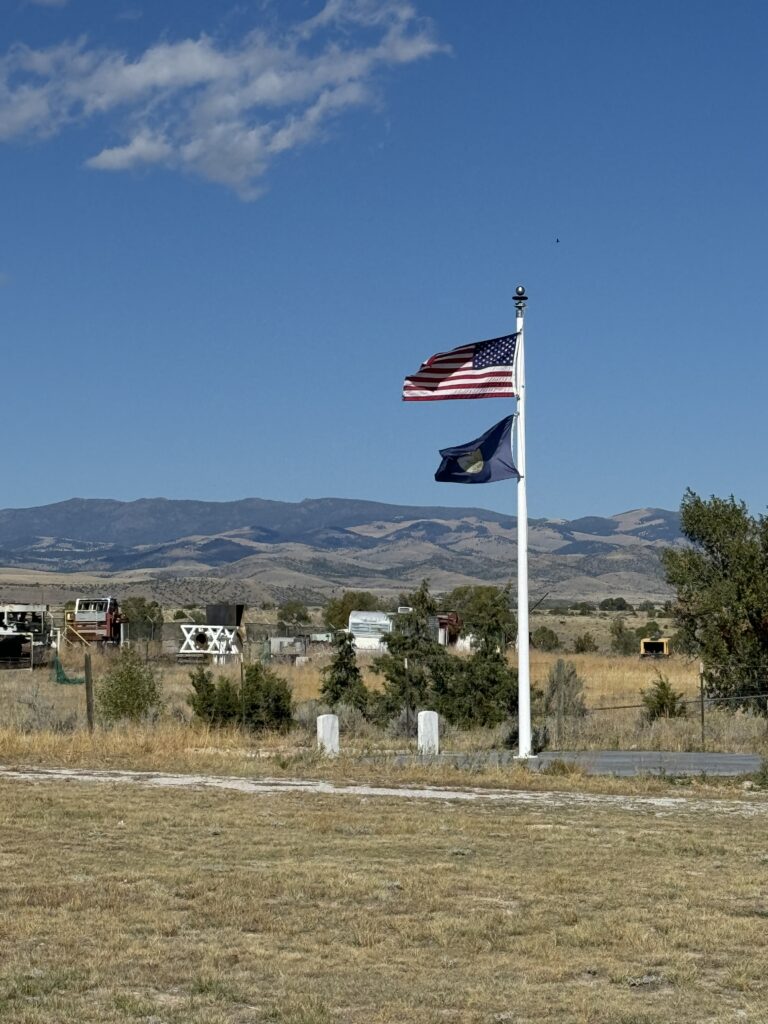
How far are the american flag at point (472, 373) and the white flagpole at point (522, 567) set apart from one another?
201 millimetres

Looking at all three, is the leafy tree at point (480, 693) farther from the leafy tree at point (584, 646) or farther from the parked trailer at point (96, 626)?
the leafy tree at point (584, 646)

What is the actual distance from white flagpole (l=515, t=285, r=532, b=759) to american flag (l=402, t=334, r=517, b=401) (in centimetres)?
20

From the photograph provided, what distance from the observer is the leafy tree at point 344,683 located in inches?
1284

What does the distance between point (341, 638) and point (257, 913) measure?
76.8ft

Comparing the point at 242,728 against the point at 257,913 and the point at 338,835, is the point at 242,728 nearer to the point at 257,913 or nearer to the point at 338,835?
the point at 338,835

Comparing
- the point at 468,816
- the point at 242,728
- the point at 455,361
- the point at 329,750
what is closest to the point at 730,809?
the point at 468,816

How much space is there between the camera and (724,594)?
2948 cm

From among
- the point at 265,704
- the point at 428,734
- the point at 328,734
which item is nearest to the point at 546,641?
the point at 265,704

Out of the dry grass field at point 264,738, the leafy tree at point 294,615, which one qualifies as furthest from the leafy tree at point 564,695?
the leafy tree at point 294,615

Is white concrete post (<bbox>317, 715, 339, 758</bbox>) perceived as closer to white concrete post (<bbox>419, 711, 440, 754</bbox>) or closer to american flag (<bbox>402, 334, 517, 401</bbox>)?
white concrete post (<bbox>419, 711, 440, 754</bbox>)

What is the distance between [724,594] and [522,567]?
27.4ft

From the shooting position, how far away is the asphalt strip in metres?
17.3

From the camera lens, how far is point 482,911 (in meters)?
10.6

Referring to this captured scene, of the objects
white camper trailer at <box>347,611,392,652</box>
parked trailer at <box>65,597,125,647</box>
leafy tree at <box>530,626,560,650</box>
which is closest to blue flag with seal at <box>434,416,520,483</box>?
parked trailer at <box>65,597,125,647</box>
